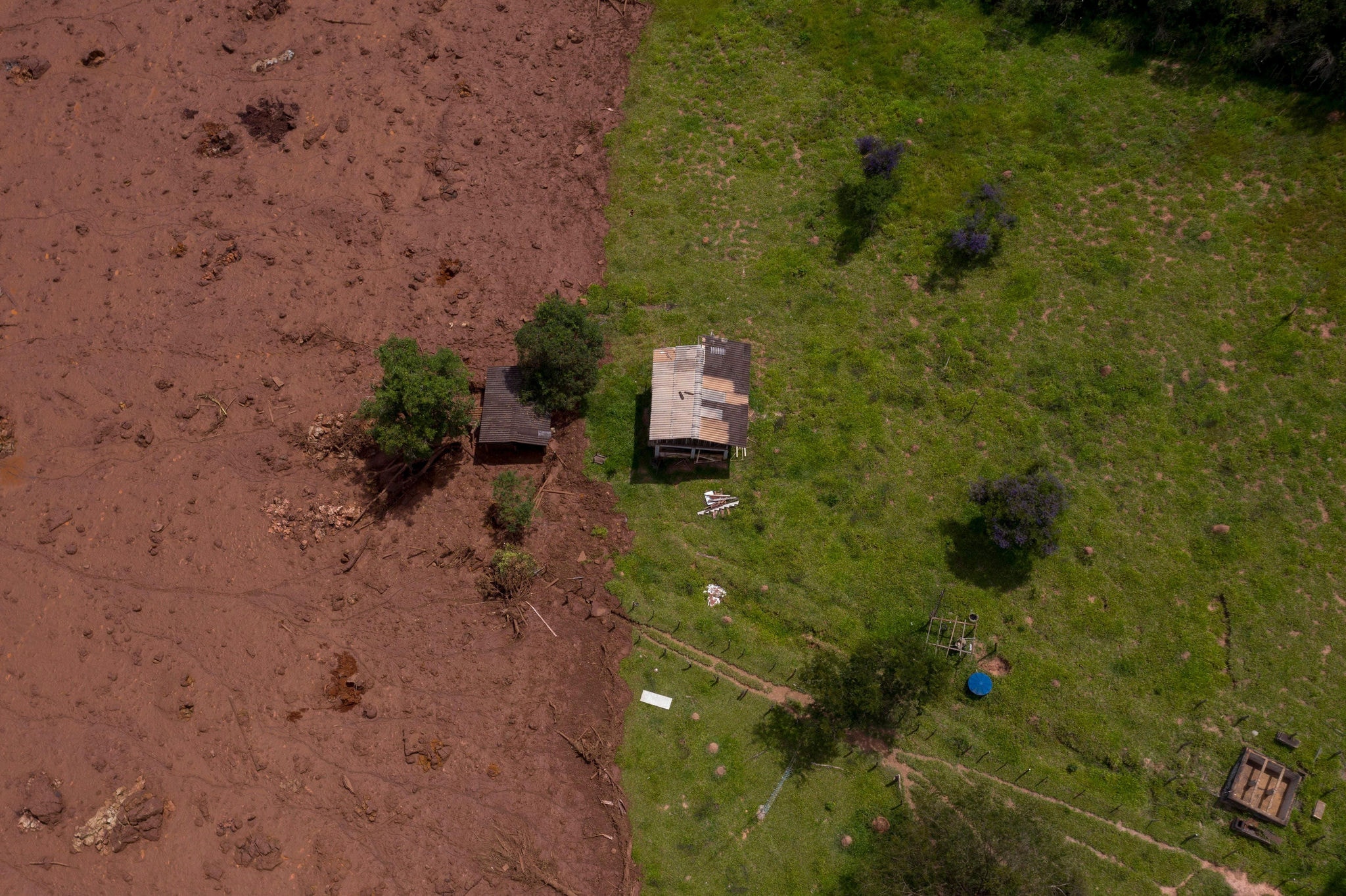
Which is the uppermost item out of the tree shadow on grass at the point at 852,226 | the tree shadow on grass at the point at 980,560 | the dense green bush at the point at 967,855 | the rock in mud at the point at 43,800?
the tree shadow on grass at the point at 852,226

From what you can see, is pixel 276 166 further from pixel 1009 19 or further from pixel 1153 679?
pixel 1153 679

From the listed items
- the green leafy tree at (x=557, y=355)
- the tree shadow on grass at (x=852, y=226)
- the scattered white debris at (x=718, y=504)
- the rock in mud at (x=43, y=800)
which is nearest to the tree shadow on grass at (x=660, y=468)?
the scattered white debris at (x=718, y=504)

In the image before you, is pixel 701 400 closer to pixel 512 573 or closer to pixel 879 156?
pixel 512 573

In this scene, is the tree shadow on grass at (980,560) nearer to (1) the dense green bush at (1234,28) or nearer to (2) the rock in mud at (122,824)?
(1) the dense green bush at (1234,28)

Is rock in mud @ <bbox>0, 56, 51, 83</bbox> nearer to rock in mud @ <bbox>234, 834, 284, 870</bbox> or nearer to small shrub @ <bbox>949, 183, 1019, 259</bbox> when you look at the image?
rock in mud @ <bbox>234, 834, 284, 870</bbox>

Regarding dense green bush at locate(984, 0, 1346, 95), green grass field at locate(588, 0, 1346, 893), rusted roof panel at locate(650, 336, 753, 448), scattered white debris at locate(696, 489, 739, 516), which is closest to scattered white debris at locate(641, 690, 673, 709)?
green grass field at locate(588, 0, 1346, 893)

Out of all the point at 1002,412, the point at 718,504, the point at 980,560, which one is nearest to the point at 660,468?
the point at 718,504
